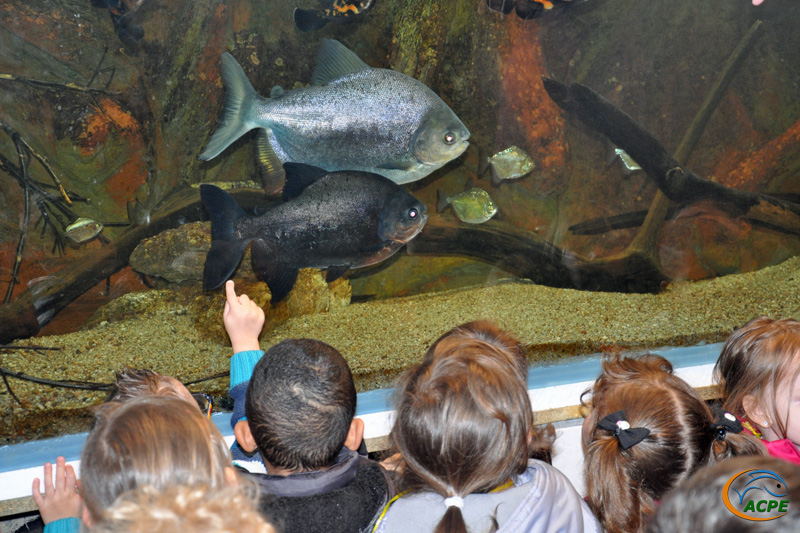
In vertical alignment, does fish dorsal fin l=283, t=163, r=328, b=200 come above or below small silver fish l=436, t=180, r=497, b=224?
above

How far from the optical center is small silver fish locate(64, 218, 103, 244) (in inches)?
93.2

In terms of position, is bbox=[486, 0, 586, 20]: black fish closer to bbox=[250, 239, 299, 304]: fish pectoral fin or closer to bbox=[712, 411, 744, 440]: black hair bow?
bbox=[250, 239, 299, 304]: fish pectoral fin

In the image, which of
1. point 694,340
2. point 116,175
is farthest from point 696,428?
point 116,175

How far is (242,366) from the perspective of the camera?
1.99 meters

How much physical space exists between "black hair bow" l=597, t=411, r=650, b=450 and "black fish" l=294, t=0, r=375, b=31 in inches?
78.4

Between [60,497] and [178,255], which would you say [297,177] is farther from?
[60,497]

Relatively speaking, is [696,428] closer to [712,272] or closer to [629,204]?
[629,204]

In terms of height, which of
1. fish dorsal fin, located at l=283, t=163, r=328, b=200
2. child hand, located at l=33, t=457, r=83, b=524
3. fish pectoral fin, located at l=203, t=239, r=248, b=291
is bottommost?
child hand, located at l=33, t=457, r=83, b=524

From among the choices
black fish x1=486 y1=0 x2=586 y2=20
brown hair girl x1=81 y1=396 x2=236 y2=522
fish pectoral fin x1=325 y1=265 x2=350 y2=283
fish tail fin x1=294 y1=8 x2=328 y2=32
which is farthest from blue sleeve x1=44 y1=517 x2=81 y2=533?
black fish x1=486 y1=0 x2=586 y2=20

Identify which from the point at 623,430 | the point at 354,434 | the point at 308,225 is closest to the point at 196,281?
the point at 308,225

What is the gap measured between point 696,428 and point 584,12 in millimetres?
2353

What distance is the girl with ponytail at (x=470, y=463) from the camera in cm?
139

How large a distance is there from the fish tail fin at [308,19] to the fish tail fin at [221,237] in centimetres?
81

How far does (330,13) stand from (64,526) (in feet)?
7.08
